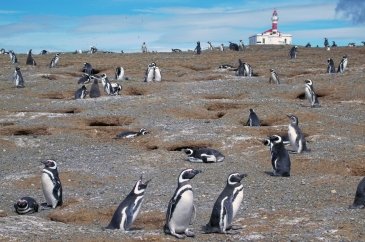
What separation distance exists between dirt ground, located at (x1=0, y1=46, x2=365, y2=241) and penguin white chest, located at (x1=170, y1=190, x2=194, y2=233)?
0.77 ft

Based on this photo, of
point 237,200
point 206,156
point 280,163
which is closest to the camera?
point 237,200

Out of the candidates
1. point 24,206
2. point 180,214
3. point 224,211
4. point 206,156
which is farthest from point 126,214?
point 206,156

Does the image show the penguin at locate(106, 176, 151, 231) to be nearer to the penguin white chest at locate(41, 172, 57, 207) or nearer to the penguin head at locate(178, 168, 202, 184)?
the penguin head at locate(178, 168, 202, 184)

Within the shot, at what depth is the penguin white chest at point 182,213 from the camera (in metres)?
8.38

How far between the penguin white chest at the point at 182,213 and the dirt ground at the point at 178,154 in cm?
23

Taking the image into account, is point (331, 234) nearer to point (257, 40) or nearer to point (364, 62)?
point (364, 62)

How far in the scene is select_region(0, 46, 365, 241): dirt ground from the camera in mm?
8875

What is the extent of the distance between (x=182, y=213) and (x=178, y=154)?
659cm

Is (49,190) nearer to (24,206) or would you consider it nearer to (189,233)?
(24,206)

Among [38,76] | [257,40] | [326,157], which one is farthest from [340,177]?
[257,40]

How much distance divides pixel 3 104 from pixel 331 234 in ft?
54.9

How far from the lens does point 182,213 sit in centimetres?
842

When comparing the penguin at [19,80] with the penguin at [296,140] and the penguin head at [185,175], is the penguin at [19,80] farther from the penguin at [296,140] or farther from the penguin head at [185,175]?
the penguin head at [185,175]

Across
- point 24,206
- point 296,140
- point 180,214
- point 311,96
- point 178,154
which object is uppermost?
point 311,96
